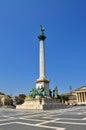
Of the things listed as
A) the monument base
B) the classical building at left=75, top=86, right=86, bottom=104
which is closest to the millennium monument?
the monument base

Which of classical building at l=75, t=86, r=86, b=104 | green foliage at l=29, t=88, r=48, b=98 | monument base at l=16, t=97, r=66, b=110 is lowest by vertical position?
monument base at l=16, t=97, r=66, b=110

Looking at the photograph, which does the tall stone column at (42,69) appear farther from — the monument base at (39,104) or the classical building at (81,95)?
the classical building at (81,95)

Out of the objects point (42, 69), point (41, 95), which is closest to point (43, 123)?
point (41, 95)

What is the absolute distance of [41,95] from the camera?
55.8 m

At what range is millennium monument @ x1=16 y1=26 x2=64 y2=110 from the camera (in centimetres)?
5216

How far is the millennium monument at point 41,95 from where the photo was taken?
5216 centimetres

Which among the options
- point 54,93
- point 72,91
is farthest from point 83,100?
point 54,93

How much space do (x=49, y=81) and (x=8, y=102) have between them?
67.3 m

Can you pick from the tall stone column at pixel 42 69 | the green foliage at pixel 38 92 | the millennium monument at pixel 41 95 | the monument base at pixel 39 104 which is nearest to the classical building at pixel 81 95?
the millennium monument at pixel 41 95

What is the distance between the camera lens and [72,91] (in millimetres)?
171625

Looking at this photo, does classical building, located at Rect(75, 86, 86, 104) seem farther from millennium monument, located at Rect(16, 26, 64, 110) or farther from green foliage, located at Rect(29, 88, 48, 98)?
green foliage, located at Rect(29, 88, 48, 98)

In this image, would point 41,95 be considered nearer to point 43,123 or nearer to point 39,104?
point 39,104

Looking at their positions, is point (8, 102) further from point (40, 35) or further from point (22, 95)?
point (40, 35)

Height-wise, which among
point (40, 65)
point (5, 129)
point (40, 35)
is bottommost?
point (5, 129)
